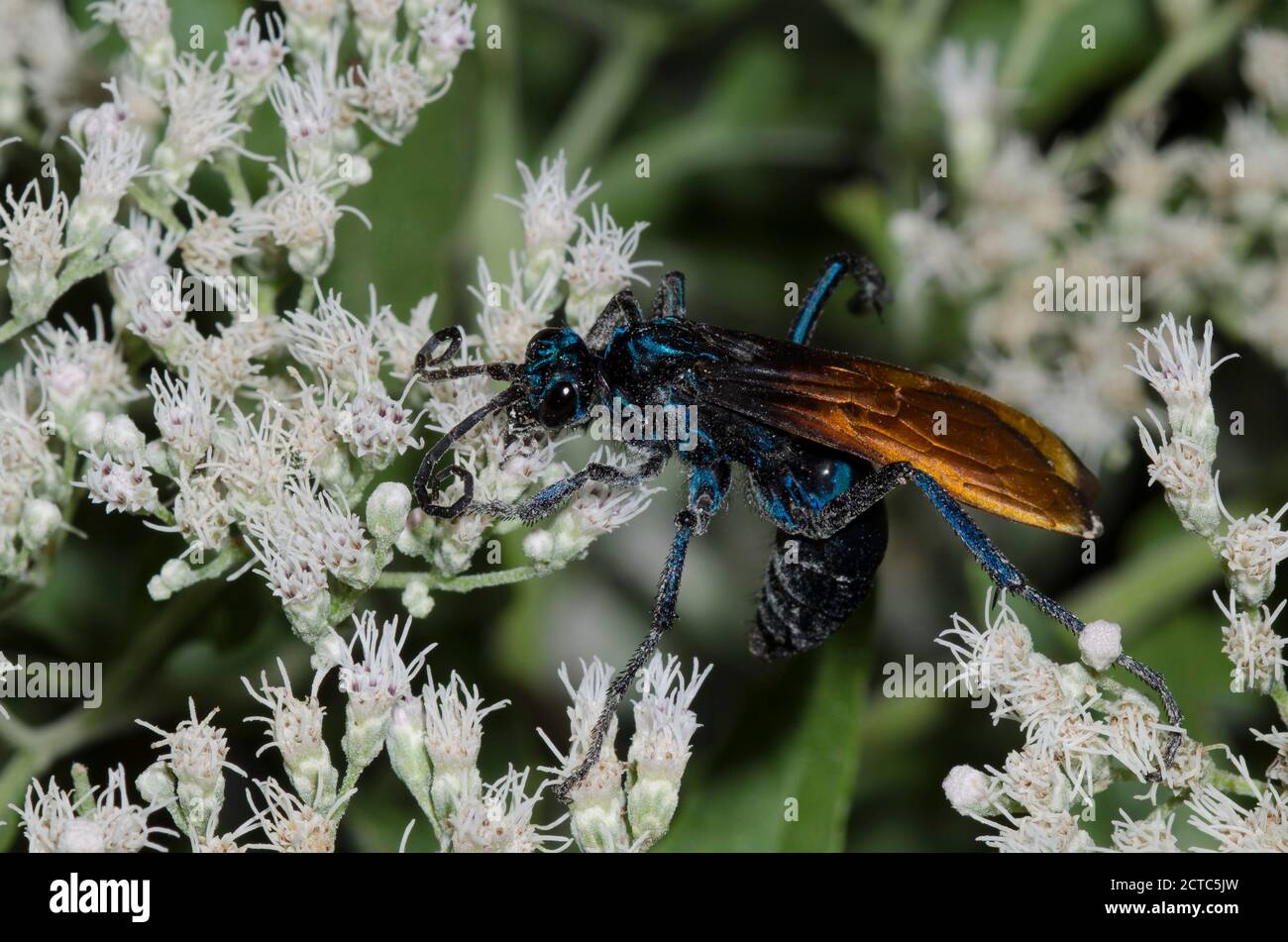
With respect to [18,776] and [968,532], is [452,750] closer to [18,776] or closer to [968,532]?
[18,776]

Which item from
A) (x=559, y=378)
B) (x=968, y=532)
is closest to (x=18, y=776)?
(x=559, y=378)

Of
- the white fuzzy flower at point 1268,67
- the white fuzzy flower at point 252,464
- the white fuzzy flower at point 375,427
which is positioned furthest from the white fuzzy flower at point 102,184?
the white fuzzy flower at point 1268,67

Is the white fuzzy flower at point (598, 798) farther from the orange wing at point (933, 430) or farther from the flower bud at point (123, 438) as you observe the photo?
the flower bud at point (123, 438)

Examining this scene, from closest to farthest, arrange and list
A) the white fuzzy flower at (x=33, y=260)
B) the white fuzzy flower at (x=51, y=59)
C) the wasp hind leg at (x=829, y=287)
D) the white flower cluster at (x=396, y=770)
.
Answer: the white flower cluster at (x=396, y=770)
the white fuzzy flower at (x=33, y=260)
the white fuzzy flower at (x=51, y=59)
the wasp hind leg at (x=829, y=287)

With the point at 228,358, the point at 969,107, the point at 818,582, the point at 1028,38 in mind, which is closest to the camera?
the point at 228,358

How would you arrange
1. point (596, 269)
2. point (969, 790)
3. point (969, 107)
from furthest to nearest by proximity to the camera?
point (969, 107) → point (596, 269) → point (969, 790)

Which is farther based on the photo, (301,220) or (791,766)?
(791,766)

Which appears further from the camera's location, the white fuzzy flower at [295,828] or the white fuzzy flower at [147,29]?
the white fuzzy flower at [147,29]

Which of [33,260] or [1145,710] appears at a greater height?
[33,260]
